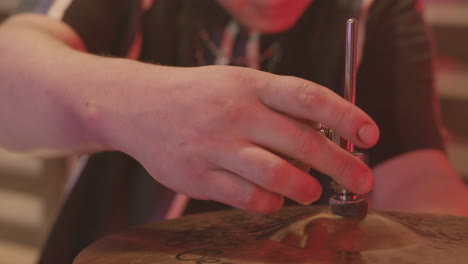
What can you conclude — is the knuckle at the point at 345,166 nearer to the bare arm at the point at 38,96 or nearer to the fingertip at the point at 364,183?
the fingertip at the point at 364,183

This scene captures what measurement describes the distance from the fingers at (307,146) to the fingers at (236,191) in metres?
0.04

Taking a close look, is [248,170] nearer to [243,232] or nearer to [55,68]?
[243,232]

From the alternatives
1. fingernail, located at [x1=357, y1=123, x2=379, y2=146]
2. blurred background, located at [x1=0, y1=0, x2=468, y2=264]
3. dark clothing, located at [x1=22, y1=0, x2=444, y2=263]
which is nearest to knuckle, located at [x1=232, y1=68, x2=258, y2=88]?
fingernail, located at [x1=357, y1=123, x2=379, y2=146]

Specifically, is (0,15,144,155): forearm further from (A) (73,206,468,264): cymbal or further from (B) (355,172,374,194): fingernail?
(B) (355,172,374,194): fingernail

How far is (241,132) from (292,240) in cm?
11

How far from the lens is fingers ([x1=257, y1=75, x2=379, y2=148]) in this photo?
1.65 feet

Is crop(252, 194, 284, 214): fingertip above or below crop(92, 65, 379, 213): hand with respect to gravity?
below

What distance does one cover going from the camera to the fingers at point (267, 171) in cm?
51

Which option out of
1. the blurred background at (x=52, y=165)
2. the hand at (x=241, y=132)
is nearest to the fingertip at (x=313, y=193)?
the hand at (x=241, y=132)

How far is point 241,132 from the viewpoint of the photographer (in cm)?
52

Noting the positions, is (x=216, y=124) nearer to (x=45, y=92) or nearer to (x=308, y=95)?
(x=308, y=95)

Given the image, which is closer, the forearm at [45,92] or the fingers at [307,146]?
the fingers at [307,146]

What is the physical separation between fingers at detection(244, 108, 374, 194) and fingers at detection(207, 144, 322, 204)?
11 mm

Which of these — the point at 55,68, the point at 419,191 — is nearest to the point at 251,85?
the point at 55,68
